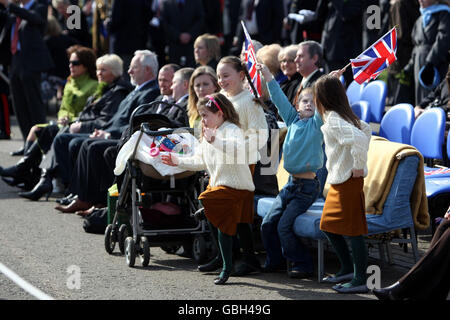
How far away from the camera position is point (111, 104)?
11.2 meters

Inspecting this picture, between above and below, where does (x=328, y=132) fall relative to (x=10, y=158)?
above

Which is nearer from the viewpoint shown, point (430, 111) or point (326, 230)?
point (326, 230)

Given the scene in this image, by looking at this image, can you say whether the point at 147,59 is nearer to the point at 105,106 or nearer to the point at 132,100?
the point at 132,100

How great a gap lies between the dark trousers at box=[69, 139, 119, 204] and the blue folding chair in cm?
299

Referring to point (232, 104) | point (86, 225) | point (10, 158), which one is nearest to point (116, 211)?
point (86, 225)

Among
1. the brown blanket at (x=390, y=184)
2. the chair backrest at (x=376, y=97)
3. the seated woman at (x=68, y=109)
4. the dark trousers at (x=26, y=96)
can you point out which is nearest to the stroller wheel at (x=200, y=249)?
the brown blanket at (x=390, y=184)

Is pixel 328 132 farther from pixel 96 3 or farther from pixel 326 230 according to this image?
pixel 96 3

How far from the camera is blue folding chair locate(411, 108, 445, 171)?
8.90 m

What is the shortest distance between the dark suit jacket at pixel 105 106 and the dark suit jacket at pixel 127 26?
4.41m

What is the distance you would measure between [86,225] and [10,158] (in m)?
4.81

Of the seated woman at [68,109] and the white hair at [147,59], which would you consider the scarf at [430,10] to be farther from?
the seated woman at [68,109]

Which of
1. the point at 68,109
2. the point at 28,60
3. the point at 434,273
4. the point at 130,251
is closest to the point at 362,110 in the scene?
the point at 130,251

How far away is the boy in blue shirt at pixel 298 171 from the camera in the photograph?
747 centimetres
